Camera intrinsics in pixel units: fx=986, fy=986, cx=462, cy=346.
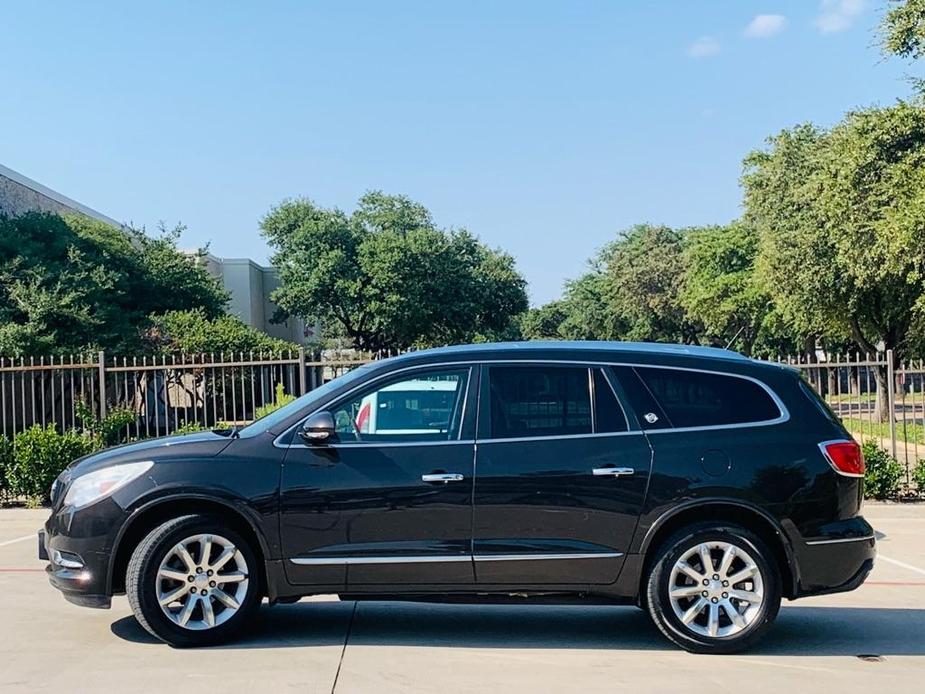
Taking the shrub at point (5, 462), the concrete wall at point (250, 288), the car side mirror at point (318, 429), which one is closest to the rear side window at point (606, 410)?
the car side mirror at point (318, 429)

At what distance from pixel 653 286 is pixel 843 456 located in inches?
2255

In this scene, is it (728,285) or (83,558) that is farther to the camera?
(728,285)

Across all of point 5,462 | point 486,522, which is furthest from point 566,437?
point 5,462

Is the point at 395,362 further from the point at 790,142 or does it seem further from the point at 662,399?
the point at 790,142

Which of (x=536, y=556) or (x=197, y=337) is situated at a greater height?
(x=197, y=337)

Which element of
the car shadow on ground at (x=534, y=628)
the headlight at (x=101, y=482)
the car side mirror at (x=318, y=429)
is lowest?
the car shadow on ground at (x=534, y=628)

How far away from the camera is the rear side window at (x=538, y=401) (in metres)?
6.19

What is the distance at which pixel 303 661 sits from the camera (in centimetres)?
587

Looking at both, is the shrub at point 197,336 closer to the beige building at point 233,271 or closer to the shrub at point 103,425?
the beige building at point 233,271

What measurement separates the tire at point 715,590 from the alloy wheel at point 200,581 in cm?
256

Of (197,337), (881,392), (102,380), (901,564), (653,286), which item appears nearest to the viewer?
(901,564)

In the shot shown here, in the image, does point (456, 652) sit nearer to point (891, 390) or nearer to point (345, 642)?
point (345, 642)

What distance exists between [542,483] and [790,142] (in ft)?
112

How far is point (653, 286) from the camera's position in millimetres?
62438
